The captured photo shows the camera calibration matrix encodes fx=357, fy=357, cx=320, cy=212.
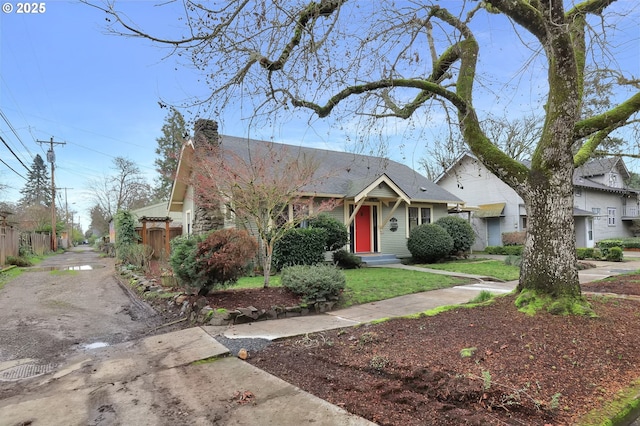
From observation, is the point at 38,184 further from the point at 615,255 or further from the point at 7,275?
the point at 615,255

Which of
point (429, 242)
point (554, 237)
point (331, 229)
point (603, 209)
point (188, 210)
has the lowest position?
point (429, 242)

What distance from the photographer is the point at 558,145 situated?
521 centimetres

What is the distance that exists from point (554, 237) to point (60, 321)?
855 centimetres

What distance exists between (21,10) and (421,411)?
960 centimetres

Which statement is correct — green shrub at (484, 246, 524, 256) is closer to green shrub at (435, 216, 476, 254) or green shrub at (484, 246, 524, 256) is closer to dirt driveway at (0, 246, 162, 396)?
green shrub at (435, 216, 476, 254)

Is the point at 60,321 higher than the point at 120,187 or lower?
lower

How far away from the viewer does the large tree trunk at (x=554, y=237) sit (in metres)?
5.13

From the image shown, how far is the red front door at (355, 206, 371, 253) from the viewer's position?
51.7 feet

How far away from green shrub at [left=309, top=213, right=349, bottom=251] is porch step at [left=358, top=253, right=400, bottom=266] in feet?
5.99

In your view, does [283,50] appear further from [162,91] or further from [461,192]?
[461,192]

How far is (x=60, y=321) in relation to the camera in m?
6.68

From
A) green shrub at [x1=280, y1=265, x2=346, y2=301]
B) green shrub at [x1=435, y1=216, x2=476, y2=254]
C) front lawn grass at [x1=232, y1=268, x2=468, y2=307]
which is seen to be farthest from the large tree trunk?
green shrub at [x1=435, y1=216, x2=476, y2=254]

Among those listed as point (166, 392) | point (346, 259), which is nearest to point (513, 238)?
point (346, 259)

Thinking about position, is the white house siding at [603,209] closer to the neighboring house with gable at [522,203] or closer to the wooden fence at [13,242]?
the neighboring house with gable at [522,203]
